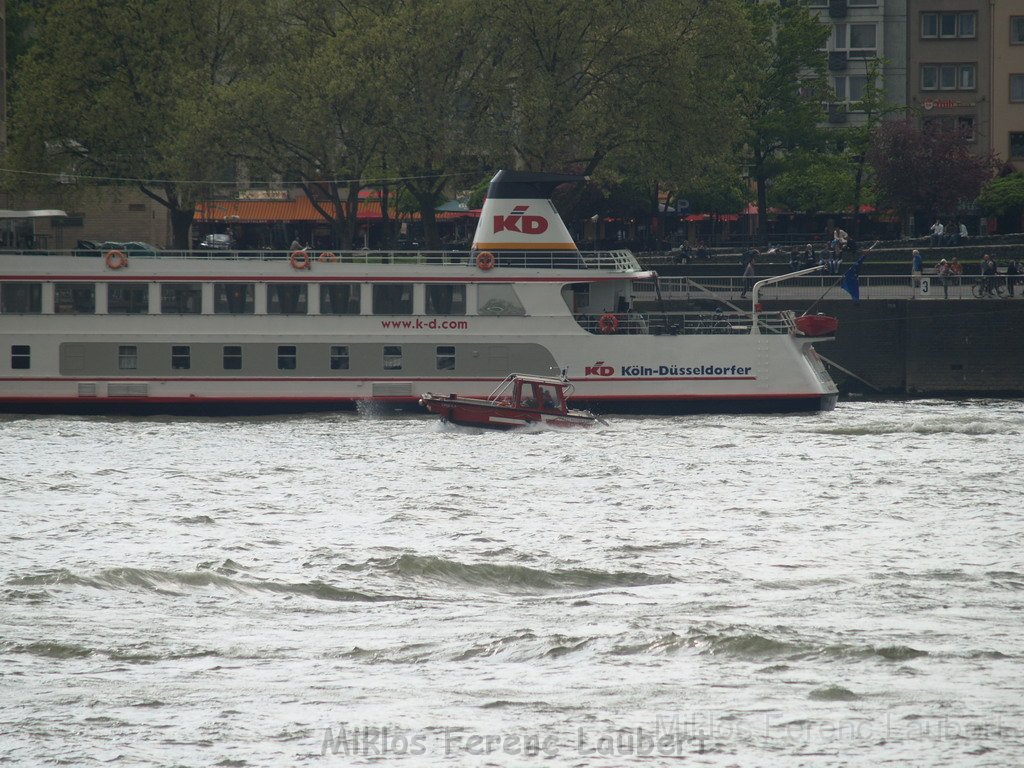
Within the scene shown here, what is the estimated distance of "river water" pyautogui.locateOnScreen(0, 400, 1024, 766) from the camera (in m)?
A: 14.8

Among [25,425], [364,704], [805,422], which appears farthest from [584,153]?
[364,704]

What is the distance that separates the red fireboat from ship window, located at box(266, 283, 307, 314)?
168 inches

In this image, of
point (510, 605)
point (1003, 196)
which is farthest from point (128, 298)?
point (1003, 196)

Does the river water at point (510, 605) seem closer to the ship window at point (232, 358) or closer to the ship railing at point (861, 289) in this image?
the ship window at point (232, 358)

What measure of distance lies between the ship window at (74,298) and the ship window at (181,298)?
1655 millimetres

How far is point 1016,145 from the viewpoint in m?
76.2

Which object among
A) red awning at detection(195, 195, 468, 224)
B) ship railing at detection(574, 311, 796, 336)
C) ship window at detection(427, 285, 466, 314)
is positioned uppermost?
red awning at detection(195, 195, 468, 224)

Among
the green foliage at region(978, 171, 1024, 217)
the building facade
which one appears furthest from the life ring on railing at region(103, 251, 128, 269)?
the building facade

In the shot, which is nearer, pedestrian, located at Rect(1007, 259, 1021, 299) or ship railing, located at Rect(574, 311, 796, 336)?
ship railing, located at Rect(574, 311, 796, 336)

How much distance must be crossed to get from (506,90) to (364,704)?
39.3 metres

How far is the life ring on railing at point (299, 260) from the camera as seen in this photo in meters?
38.8

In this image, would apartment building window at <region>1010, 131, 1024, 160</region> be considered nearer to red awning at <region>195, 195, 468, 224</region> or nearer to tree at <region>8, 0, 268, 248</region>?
red awning at <region>195, 195, 468, 224</region>

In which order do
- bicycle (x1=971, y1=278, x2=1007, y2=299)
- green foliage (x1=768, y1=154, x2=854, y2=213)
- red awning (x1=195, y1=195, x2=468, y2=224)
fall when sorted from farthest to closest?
red awning (x1=195, y1=195, x2=468, y2=224) < green foliage (x1=768, y1=154, x2=854, y2=213) < bicycle (x1=971, y1=278, x2=1007, y2=299)

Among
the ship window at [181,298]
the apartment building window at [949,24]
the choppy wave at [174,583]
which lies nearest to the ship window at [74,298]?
the ship window at [181,298]
